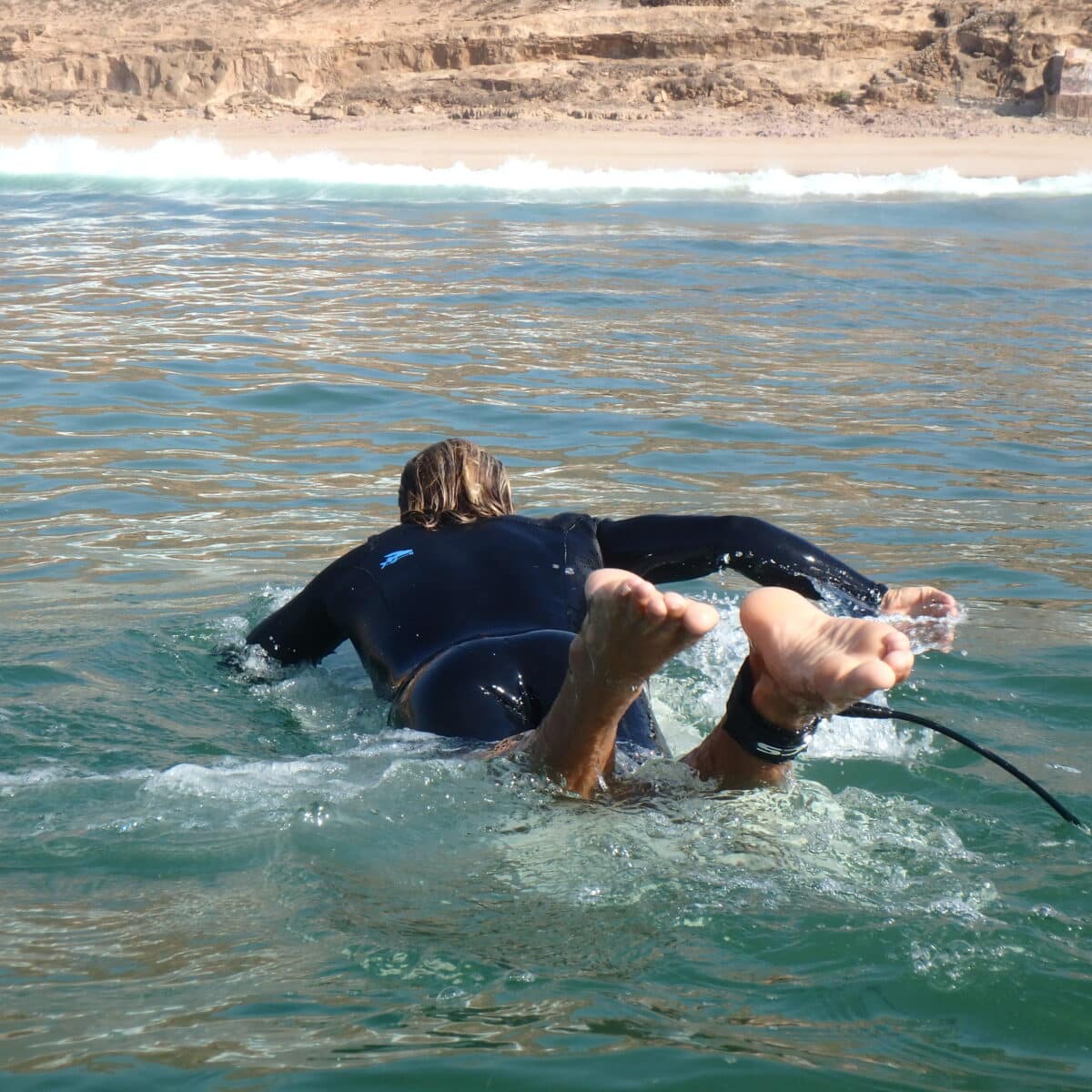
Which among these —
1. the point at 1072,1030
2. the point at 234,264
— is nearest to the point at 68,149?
the point at 234,264

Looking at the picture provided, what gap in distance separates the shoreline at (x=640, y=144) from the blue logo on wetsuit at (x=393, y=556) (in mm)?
20956

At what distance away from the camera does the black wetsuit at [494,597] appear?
3496mm

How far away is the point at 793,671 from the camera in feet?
9.43

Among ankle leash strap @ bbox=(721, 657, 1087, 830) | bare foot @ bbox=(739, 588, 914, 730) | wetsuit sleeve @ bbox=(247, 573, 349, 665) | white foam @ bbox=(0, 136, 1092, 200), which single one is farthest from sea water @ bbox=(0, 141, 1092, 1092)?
white foam @ bbox=(0, 136, 1092, 200)

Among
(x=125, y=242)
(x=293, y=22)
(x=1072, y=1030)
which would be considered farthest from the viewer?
(x=293, y=22)

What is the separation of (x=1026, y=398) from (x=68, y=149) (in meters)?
23.6

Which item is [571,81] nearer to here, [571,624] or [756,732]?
[571,624]

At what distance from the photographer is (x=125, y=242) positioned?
16.7 m

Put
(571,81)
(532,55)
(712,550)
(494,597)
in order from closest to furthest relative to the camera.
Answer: (494,597) < (712,550) < (571,81) < (532,55)

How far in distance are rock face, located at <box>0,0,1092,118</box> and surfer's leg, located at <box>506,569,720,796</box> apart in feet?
85.5

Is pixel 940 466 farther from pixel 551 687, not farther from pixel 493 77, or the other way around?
pixel 493 77

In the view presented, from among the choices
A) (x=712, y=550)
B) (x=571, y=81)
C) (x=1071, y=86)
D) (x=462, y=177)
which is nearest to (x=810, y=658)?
(x=712, y=550)

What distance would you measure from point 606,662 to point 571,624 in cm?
84

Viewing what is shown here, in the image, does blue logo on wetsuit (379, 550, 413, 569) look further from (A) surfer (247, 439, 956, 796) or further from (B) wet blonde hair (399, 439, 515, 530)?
(B) wet blonde hair (399, 439, 515, 530)
